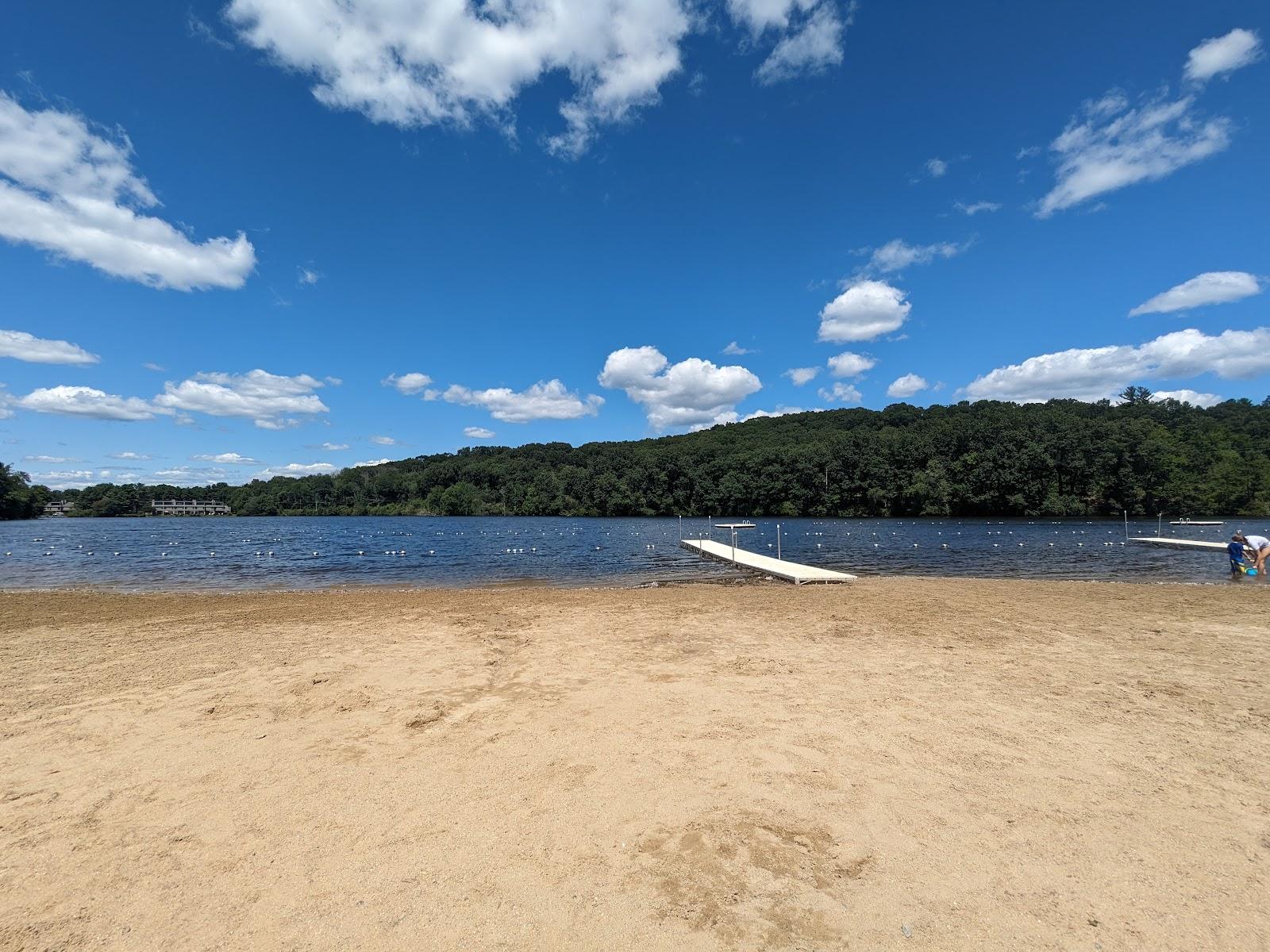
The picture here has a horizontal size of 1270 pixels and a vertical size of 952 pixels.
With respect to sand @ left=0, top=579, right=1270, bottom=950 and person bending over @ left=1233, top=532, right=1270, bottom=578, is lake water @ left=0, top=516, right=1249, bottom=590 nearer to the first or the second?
person bending over @ left=1233, top=532, right=1270, bottom=578

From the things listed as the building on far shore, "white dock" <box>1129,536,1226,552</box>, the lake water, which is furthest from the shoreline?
the building on far shore

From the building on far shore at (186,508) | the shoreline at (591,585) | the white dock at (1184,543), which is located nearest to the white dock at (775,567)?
the shoreline at (591,585)

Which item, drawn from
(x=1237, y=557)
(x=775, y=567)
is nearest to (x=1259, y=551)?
(x=1237, y=557)

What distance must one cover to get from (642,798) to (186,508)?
213759mm

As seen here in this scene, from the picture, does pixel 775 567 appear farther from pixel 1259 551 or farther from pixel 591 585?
pixel 1259 551

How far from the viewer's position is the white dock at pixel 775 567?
63.2 ft

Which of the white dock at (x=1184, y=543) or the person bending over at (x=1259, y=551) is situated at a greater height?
the person bending over at (x=1259, y=551)

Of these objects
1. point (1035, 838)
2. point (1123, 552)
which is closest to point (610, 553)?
point (1123, 552)

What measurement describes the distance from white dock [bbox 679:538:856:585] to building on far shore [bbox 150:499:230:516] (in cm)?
17811

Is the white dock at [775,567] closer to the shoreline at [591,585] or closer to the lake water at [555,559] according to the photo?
the shoreline at [591,585]

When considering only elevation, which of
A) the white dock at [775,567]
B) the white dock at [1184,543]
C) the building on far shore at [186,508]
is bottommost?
the white dock at [1184,543]

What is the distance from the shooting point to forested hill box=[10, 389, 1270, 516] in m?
74.7

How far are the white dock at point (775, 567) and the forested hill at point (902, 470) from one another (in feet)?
202

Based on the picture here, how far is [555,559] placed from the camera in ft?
99.7
